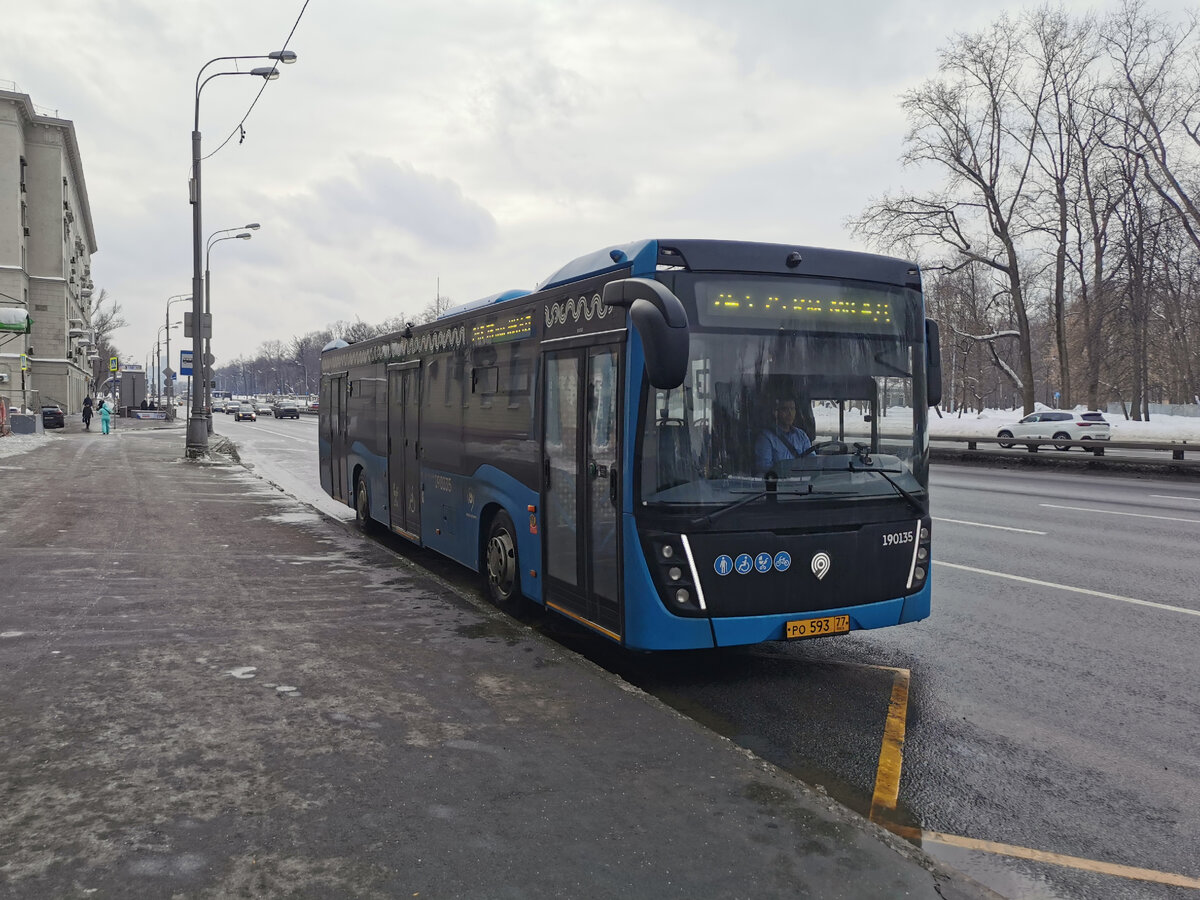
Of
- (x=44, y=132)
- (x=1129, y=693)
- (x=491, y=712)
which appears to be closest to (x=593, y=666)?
(x=491, y=712)

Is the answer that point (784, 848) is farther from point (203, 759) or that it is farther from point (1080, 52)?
point (1080, 52)

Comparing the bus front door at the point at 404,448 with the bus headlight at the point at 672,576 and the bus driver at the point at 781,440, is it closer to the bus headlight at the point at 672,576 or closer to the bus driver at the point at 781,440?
the bus headlight at the point at 672,576

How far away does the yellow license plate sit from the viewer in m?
5.82

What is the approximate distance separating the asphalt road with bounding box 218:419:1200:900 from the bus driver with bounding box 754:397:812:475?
1.49 m

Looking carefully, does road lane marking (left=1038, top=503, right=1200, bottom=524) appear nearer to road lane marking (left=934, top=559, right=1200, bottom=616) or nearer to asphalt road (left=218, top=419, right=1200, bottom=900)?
asphalt road (left=218, top=419, right=1200, bottom=900)

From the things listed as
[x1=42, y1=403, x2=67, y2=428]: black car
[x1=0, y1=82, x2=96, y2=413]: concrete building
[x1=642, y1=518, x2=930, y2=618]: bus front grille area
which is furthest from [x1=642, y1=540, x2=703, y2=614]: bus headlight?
[x1=0, y1=82, x2=96, y2=413]: concrete building

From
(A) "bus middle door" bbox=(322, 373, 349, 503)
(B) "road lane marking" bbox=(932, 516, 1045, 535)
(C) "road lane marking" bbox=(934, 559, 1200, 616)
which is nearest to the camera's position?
(C) "road lane marking" bbox=(934, 559, 1200, 616)

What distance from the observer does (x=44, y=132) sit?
232 feet

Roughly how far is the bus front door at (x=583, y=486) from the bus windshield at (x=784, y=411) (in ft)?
1.40

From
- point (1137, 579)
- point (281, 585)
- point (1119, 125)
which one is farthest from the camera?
point (1119, 125)

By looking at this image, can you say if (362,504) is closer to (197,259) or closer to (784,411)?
(784,411)

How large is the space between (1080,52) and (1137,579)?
38.5 metres

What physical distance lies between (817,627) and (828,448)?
3.68 feet

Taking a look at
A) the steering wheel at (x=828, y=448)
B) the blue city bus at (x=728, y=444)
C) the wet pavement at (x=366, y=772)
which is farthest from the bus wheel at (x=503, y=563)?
the steering wheel at (x=828, y=448)
